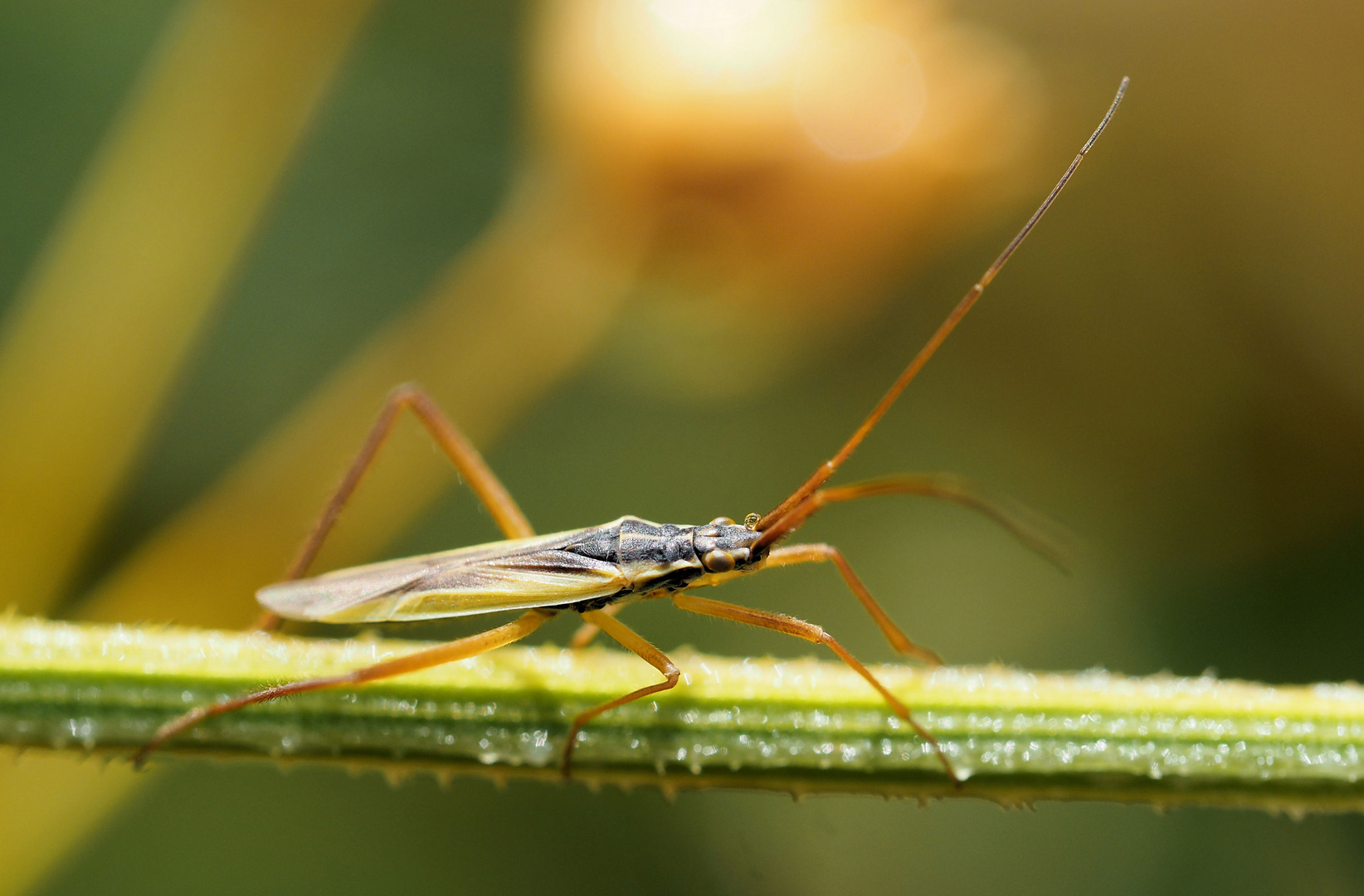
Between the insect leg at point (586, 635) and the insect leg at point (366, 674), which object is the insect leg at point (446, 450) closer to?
the insect leg at point (586, 635)

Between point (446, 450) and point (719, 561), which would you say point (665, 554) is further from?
point (446, 450)

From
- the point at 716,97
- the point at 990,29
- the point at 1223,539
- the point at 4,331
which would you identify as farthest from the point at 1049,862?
the point at 4,331

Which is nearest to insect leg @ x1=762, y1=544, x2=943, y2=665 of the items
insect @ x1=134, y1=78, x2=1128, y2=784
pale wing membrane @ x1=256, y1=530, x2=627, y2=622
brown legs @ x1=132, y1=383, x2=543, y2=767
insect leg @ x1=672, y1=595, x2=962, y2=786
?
insect @ x1=134, y1=78, x2=1128, y2=784

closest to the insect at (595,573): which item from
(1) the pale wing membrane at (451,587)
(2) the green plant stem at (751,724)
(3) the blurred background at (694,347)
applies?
(1) the pale wing membrane at (451,587)

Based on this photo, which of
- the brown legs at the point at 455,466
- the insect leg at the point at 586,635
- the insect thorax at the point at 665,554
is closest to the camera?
the brown legs at the point at 455,466

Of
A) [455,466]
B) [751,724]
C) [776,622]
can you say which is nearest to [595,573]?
[776,622]

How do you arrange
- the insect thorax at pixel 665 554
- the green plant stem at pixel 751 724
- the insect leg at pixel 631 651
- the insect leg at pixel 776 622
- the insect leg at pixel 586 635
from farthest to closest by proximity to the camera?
1. the insect leg at pixel 586 635
2. the insect thorax at pixel 665 554
3. the insect leg at pixel 776 622
4. the insect leg at pixel 631 651
5. the green plant stem at pixel 751 724

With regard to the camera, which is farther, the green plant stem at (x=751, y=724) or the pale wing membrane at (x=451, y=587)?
the pale wing membrane at (x=451, y=587)

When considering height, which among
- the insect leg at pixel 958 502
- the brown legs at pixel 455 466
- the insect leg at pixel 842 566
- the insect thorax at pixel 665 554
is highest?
the insect leg at pixel 958 502
